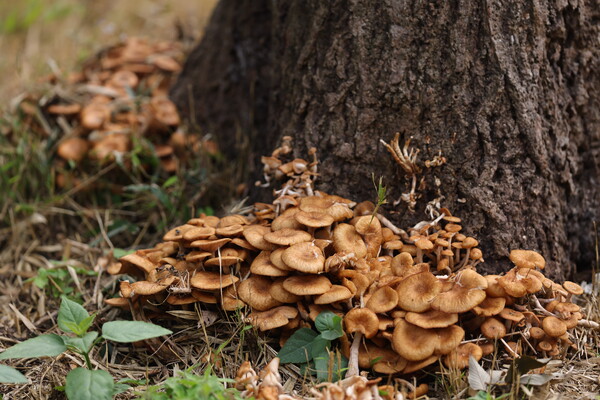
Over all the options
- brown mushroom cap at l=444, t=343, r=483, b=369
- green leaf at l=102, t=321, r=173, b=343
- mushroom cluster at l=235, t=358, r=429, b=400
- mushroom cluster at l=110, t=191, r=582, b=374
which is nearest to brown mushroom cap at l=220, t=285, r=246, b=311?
mushroom cluster at l=110, t=191, r=582, b=374

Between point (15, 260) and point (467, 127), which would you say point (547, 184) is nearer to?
point (467, 127)

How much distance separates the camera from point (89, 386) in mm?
2863

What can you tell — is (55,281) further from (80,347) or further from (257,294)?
(257,294)

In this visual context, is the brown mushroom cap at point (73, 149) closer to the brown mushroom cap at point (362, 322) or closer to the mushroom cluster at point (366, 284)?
the mushroom cluster at point (366, 284)

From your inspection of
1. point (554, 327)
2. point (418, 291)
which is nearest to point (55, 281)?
point (418, 291)

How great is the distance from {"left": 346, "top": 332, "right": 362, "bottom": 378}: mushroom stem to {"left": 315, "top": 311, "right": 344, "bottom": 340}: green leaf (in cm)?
10

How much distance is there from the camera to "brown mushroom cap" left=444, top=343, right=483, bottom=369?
3.10 m

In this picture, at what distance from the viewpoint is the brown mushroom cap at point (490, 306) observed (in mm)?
3199

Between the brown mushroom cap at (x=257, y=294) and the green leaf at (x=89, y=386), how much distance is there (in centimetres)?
94

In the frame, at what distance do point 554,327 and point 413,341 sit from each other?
0.90 m

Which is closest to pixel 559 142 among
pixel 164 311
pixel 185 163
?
pixel 164 311

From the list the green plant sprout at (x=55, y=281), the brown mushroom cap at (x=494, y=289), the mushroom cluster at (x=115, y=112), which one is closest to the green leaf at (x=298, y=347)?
the brown mushroom cap at (x=494, y=289)

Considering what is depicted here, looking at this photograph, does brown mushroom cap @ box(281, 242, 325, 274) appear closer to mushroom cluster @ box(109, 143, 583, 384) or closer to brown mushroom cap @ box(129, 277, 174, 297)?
mushroom cluster @ box(109, 143, 583, 384)

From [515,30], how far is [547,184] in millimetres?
1125
